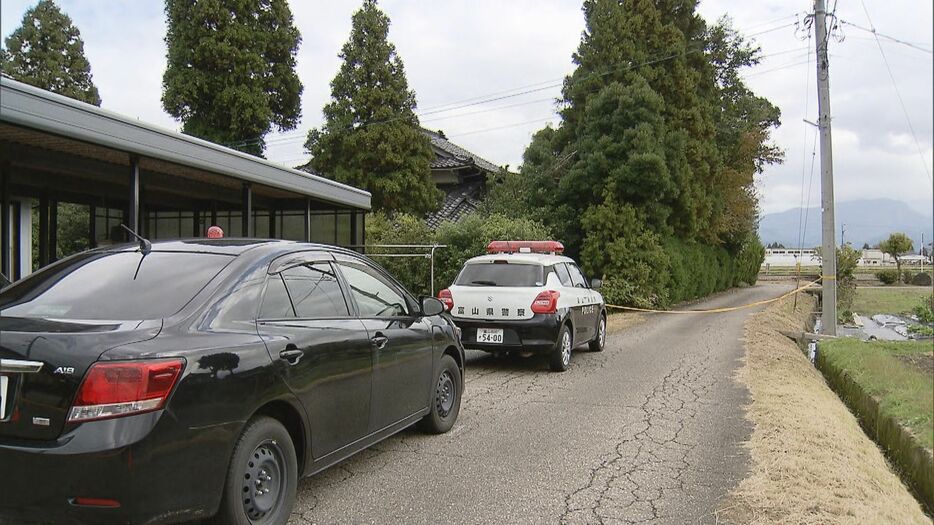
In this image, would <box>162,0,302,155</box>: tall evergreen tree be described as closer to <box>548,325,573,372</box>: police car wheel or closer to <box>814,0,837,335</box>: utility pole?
<box>548,325,573,372</box>: police car wheel

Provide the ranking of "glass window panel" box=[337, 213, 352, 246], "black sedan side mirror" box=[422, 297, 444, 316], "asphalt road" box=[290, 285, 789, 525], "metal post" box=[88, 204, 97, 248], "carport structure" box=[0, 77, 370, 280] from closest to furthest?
"asphalt road" box=[290, 285, 789, 525], "black sedan side mirror" box=[422, 297, 444, 316], "carport structure" box=[0, 77, 370, 280], "metal post" box=[88, 204, 97, 248], "glass window panel" box=[337, 213, 352, 246]

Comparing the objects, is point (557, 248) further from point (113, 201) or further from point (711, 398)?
point (113, 201)

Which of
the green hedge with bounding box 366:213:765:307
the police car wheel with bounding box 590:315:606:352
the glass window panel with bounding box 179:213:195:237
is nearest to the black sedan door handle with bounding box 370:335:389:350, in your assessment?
the police car wheel with bounding box 590:315:606:352

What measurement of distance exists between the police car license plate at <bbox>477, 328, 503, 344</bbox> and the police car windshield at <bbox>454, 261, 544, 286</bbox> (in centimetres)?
67

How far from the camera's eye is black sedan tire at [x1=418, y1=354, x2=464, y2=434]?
5621 mm

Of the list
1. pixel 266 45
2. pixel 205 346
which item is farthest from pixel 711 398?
pixel 266 45

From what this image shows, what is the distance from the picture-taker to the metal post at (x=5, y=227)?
10734 mm

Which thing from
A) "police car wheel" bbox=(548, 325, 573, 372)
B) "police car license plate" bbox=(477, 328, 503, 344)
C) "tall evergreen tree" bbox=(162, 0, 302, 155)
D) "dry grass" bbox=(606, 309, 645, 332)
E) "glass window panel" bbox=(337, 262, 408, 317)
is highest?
"tall evergreen tree" bbox=(162, 0, 302, 155)

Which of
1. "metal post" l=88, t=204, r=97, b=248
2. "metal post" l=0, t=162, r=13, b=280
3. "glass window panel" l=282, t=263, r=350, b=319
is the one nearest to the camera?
"glass window panel" l=282, t=263, r=350, b=319

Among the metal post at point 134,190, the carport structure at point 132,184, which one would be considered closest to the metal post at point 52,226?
the carport structure at point 132,184

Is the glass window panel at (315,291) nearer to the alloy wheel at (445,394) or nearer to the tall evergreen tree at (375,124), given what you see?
the alloy wheel at (445,394)

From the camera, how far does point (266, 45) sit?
74.7 feet

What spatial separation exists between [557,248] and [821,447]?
6.44m

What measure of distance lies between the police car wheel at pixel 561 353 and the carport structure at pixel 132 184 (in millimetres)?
5632
